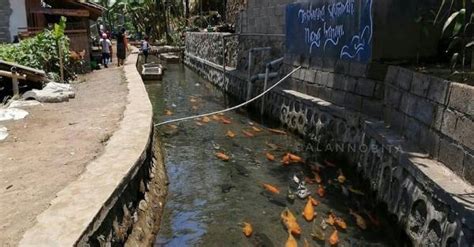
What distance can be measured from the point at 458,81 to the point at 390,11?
2877 millimetres

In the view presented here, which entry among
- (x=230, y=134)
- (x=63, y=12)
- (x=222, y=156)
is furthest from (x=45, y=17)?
(x=222, y=156)

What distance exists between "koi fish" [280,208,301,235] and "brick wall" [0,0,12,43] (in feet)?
52.0

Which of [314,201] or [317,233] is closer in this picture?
[317,233]

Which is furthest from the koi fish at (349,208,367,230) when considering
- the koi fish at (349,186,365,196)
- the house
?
the house

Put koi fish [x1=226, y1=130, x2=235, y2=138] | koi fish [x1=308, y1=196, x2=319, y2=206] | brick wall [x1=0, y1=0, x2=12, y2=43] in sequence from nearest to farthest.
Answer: koi fish [x1=308, y1=196, x2=319, y2=206] → koi fish [x1=226, y1=130, x2=235, y2=138] → brick wall [x1=0, y1=0, x2=12, y2=43]

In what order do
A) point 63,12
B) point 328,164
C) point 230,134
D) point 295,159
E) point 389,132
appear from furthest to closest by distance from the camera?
point 63,12
point 230,134
point 295,159
point 328,164
point 389,132

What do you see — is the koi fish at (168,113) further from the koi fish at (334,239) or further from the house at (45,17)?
the koi fish at (334,239)

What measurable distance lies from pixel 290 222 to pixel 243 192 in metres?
1.73

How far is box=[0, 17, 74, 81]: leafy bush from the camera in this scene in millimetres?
14633

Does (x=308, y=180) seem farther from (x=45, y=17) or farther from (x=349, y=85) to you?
(x=45, y=17)

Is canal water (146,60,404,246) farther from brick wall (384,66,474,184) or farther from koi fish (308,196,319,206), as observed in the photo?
brick wall (384,66,474,184)

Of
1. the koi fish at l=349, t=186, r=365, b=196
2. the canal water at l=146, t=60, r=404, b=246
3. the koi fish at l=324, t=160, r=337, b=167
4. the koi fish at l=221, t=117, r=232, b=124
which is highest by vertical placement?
the koi fish at l=324, t=160, r=337, b=167

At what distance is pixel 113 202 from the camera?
5160 mm

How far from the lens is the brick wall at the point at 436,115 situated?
204 inches
